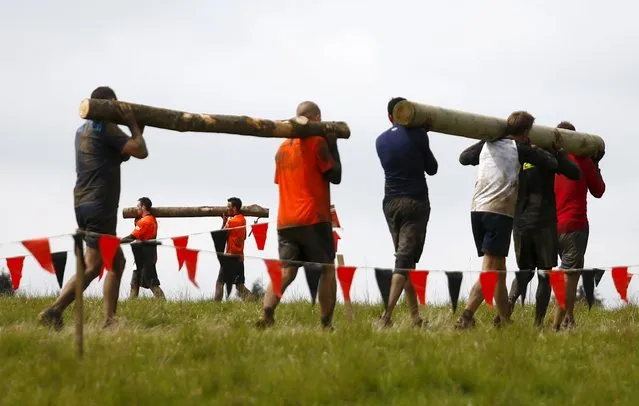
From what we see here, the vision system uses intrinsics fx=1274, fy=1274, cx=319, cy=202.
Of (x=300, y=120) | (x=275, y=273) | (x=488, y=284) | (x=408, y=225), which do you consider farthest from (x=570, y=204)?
(x=275, y=273)

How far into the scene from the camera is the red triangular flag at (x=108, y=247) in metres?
10.5

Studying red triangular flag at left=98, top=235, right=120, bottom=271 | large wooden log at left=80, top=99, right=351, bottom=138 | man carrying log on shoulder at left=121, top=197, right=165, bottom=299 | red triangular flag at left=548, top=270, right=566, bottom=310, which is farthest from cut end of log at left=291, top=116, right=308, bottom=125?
man carrying log on shoulder at left=121, top=197, right=165, bottom=299

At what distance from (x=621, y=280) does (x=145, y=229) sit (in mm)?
7664

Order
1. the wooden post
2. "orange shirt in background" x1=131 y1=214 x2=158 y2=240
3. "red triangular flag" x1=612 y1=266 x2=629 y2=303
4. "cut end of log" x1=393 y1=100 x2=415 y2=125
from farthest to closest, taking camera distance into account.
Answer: "orange shirt in background" x1=131 y1=214 x2=158 y2=240 → "red triangular flag" x1=612 y1=266 x2=629 y2=303 → "cut end of log" x1=393 y1=100 x2=415 y2=125 → the wooden post

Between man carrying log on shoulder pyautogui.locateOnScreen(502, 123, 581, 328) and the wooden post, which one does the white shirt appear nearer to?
man carrying log on shoulder pyautogui.locateOnScreen(502, 123, 581, 328)

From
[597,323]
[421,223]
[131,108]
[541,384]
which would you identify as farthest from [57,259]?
[597,323]

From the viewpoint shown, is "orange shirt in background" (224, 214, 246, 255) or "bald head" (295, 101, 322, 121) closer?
"bald head" (295, 101, 322, 121)

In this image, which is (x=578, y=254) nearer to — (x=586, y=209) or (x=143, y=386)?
(x=586, y=209)

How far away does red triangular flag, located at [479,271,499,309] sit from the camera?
1195 centimetres

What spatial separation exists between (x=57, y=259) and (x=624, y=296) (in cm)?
613

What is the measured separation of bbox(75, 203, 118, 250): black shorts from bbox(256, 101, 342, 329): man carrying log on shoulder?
5.12ft

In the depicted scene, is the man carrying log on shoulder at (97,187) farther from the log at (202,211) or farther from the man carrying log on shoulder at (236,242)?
the log at (202,211)

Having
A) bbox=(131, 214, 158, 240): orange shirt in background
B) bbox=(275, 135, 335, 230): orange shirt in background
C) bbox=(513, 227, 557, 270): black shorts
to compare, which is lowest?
bbox=(131, 214, 158, 240): orange shirt in background

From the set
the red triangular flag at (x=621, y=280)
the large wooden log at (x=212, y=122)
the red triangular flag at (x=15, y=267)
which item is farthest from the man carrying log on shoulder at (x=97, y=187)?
the red triangular flag at (x=621, y=280)
